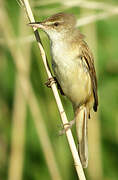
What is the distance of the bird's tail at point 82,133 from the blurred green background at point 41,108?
1.64ft

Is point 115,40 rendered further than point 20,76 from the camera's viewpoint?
Yes

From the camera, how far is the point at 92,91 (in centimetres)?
348

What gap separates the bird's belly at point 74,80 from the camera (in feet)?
10.1

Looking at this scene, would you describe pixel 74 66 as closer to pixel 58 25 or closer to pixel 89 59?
pixel 89 59

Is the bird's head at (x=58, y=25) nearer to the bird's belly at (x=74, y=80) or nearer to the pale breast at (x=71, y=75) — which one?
the pale breast at (x=71, y=75)

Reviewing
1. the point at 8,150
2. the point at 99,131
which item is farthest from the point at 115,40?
the point at 8,150

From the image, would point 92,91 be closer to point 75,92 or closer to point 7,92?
point 75,92

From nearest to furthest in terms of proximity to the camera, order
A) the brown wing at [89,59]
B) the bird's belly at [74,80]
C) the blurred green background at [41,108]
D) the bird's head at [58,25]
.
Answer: the bird's head at [58,25] → the bird's belly at [74,80] → the brown wing at [89,59] → the blurred green background at [41,108]

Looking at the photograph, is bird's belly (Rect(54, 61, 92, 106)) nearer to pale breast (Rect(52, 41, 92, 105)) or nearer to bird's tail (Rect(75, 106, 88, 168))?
pale breast (Rect(52, 41, 92, 105))

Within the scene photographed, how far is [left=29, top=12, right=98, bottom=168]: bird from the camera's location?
301 centimetres

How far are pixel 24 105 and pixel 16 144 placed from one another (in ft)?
1.33

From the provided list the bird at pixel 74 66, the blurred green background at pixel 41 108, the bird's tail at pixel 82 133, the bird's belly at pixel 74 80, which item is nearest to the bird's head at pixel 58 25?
the bird at pixel 74 66

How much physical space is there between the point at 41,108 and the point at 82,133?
0.98m

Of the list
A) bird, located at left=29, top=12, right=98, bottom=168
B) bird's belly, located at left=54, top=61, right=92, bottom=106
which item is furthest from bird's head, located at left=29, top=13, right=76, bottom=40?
bird's belly, located at left=54, top=61, right=92, bottom=106
